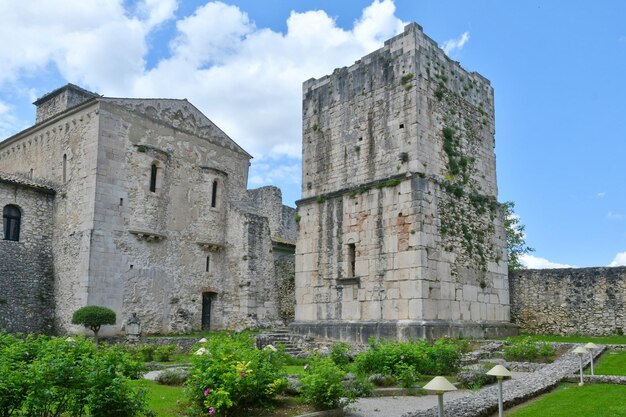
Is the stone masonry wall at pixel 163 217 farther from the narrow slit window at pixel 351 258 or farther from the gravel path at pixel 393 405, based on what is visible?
the gravel path at pixel 393 405

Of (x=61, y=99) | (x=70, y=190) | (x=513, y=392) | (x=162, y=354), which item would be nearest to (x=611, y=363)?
(x=513, y=392)

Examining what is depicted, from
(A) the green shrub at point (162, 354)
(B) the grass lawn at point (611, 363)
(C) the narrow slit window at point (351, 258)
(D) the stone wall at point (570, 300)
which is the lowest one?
(A) the green shrub at point (162, 354)

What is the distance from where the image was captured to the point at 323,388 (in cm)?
927

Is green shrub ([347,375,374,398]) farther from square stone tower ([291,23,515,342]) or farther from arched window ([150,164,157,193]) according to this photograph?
arched window ([150,164,157,193])

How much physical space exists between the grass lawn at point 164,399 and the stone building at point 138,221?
13.6 meters

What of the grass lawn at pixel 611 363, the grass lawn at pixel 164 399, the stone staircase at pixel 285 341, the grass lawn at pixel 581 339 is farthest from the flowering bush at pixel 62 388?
the grass lawn at pixel 581 339

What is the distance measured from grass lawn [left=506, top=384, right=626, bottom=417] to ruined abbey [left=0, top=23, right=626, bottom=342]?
665cm

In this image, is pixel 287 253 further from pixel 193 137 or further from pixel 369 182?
pixel 369 182

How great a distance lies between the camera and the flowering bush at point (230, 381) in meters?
8.44

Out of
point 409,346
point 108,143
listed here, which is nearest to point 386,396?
point 409,346

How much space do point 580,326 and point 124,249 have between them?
1920cm

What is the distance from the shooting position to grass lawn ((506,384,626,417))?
8805mm

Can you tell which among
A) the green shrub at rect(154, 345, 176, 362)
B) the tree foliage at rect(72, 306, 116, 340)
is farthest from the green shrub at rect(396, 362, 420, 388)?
the tree foliage at rect(72, 306, 116, 340)

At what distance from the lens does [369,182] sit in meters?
20.0
